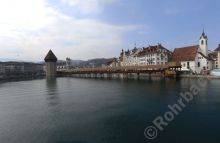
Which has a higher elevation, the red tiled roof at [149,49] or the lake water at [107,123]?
the red tiled roof at [149,49]

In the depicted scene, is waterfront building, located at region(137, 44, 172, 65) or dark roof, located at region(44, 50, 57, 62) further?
dark roof, located at region(44, 50, 57, 62)

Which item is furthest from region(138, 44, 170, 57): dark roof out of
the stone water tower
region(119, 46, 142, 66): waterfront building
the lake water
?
the lake water

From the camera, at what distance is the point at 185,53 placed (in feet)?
253

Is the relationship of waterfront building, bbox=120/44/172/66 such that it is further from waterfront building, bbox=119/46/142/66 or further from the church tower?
the church tower

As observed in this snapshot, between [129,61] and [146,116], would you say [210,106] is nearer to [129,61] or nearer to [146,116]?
[146,116]

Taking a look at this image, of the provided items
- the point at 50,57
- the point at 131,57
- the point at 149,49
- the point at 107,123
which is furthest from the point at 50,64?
the point at 107,123

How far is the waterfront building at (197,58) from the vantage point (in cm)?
7188

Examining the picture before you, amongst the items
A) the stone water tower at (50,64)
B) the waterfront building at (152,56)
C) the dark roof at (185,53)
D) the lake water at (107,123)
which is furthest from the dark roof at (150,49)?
the lake water at (107,123)

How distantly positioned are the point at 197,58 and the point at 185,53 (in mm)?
5440

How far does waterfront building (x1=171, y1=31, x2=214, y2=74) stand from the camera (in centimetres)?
7188

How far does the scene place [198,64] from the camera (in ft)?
239

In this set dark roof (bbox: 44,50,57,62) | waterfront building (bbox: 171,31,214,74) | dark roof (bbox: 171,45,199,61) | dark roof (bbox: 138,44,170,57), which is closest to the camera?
waterfront building (bbox: 171,31,214,74)

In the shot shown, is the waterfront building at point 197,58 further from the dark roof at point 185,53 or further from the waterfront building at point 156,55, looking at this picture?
the waterfront building at point 156,55

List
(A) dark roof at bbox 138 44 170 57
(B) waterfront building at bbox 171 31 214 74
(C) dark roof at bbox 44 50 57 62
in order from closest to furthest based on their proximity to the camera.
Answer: (B) waterfront building at bbox 171 31 214 74, (A) dark roof at bbox 138 44 170 57, (C) dark roof at bbox 44 50 57 62
